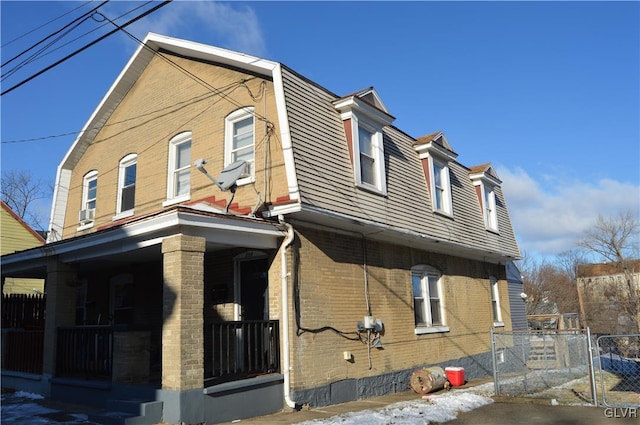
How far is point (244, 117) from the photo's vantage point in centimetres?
1164

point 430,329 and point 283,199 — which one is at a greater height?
point 283,199

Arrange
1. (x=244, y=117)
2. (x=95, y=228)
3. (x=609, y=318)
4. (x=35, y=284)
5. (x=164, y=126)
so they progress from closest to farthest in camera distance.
→ (x=244, y=117)
(x=164, y=126)
(x=95, y=228)
(x=35, y=284)
(x=609, y=318)

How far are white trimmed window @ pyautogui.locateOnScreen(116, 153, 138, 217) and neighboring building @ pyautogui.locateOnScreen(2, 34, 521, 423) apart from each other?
0.05m

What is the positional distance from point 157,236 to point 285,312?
2719 mm

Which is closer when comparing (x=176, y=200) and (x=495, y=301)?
(x=176, y=200)

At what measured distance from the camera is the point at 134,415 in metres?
7.97

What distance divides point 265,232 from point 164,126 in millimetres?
5568

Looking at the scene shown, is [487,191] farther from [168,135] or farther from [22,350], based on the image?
[22,350]

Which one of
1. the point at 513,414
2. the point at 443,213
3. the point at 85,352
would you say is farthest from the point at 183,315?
the point at 443,213

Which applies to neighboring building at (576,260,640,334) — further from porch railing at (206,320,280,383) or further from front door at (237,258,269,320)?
porch railing at (206,320,280,383)

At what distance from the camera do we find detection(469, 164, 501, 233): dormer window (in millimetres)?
18625

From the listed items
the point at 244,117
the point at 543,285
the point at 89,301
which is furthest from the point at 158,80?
the point at 543,285

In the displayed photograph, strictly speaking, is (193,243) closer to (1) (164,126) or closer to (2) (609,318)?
(1) (164,126)

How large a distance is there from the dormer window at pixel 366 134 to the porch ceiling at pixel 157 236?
319 cm
